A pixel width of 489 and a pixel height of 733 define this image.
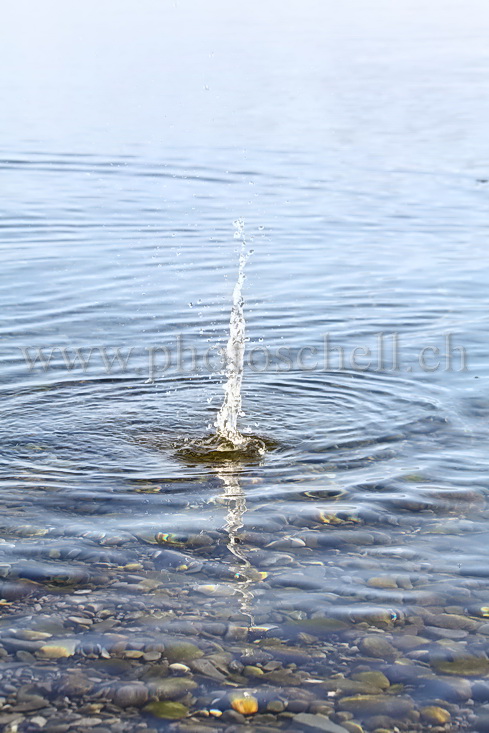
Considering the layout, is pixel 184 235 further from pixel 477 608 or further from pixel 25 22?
pixel 25 22

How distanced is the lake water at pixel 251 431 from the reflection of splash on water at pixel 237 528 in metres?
0.02

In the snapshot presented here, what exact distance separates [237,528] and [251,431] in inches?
60.6

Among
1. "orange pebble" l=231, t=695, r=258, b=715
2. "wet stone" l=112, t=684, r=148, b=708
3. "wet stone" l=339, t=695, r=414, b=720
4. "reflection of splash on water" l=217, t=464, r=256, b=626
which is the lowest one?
"wet stone" l=339, t=695, r=414, b=720

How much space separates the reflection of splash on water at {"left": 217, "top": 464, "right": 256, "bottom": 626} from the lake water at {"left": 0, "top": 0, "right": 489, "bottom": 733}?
0.7 inches

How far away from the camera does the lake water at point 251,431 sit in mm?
4297

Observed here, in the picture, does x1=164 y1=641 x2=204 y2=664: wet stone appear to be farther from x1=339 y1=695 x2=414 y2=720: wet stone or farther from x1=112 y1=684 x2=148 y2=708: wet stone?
x1=339 y1=695 x2=414 y2=720: wet stone

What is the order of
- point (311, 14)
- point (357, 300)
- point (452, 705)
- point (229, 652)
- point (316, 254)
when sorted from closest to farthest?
point (452, 705)
point (229, 652)
point (357, 300)
point (316, 254)
point (311, 14)

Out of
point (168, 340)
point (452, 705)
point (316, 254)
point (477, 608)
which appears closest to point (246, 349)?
point (168, 340)

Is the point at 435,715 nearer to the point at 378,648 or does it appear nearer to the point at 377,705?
the point at 377,705

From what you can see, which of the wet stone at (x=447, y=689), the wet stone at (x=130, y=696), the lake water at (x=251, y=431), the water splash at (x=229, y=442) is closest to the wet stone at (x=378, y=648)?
the lake water at (x=251, y=431)

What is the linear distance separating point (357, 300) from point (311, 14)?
63.9 m

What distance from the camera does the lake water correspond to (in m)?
4.30

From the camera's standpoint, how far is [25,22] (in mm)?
57062

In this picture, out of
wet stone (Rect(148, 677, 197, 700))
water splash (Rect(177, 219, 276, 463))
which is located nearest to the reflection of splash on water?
water splash (Rect(177, 219, 276, 463))
